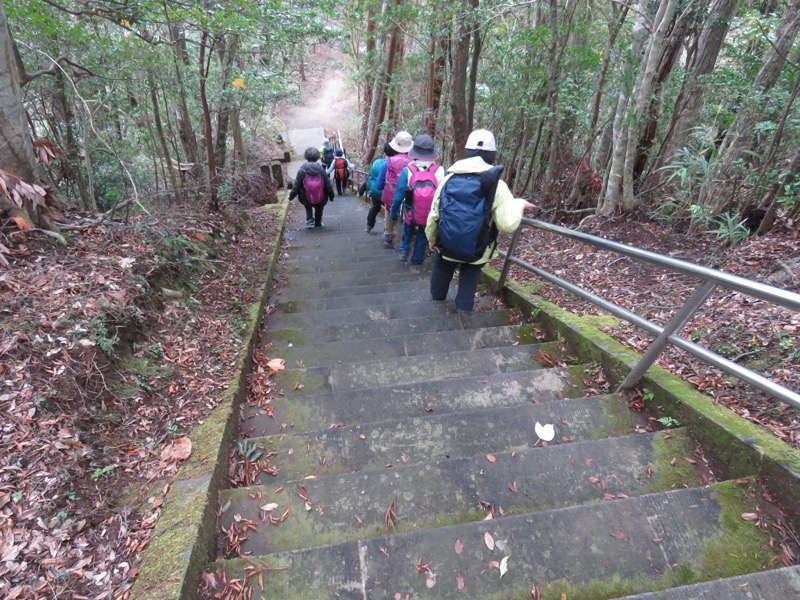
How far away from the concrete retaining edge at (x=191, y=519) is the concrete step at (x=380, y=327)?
1264 millimetres

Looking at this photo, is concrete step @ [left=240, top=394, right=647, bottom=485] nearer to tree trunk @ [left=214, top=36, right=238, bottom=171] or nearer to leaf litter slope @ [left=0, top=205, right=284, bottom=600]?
leaf litter slope @ [left=0, top=205, right=284, bottom=600]

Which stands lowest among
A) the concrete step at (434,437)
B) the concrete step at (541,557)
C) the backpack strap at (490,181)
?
the concrete step at (434,437)

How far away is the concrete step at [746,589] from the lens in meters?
1.46

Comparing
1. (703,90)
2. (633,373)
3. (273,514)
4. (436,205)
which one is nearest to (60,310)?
(273,514)

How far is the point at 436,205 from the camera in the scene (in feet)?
12.6

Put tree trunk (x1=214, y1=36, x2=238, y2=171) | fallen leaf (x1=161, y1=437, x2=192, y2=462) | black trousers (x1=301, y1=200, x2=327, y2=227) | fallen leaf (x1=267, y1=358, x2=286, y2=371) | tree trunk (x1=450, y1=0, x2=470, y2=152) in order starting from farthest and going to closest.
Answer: black trousers (x1=301, y1=200, x2=327, y2=227) → tree trunk (x1=214, y1=36, x2=238, y2=171) → tree trunk (x1=450, y1=0, x2=470, y2=152) → fallen leaf (x1=267, y1=358, x2=286, y2=371) → fallen leaf (x1=161, y1=437, x2=192, y2=462)

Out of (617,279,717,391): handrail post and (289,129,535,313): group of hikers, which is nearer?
(617,279,717,391): handrail post

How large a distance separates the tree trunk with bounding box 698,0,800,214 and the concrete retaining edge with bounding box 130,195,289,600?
517cm

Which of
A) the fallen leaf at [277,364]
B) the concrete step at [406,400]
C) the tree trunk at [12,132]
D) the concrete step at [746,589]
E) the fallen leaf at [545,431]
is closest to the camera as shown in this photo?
the concrete step at [746,589]

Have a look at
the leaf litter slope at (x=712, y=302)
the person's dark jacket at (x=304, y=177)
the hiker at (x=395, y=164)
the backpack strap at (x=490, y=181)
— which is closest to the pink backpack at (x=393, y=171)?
the hiker at (x=395, y=164)

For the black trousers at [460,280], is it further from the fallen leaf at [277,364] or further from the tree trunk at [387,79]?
the tree trunk at [387,79]

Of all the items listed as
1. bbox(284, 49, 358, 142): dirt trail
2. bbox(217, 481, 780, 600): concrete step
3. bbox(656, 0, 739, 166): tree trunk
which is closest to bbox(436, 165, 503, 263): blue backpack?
bbox(217, 481, 780, 600): concrete step

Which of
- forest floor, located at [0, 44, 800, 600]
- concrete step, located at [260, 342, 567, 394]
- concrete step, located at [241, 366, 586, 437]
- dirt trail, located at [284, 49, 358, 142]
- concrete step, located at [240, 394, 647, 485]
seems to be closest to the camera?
forest floor, located at [0, 44, 800, 600]

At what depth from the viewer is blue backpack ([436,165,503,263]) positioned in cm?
353
